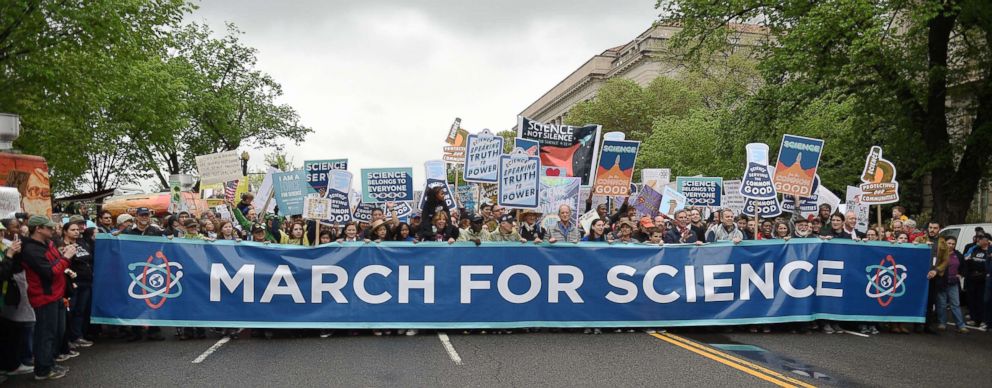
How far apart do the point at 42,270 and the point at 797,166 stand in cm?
1064

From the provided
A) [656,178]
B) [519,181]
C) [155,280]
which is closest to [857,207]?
[656,178]

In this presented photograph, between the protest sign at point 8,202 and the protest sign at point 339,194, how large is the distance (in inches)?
164

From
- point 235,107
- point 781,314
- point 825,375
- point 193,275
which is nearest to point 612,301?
point 781,314

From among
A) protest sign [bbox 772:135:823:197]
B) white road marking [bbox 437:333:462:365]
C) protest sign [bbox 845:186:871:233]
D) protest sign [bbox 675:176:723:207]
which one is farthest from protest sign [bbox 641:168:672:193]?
white road marking [bbox 437:333:462:365]

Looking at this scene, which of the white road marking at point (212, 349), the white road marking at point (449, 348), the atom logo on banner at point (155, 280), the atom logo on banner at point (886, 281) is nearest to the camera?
the white road marking at point (449, 348)

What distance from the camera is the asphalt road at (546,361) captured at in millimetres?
7828

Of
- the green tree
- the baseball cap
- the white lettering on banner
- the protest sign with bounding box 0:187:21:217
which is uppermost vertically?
the green tree

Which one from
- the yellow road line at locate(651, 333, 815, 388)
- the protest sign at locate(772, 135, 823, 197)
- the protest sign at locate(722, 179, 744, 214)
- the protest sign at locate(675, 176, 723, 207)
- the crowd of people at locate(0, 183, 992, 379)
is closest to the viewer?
the yellow road line at locate(651, 333, 815, 388)

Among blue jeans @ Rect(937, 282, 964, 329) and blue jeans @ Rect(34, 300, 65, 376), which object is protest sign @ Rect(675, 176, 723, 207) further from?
blue jeans @ Rect(34, 300, 65, 376)

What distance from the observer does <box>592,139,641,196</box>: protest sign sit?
15.2m

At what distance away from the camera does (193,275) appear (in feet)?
33.9

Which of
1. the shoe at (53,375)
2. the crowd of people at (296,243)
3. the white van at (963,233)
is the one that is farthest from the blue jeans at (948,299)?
the shoe at (53,375)

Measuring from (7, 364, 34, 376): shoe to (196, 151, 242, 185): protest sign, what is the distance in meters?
8.52

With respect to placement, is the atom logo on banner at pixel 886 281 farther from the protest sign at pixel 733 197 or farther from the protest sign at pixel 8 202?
the protest sign at pixel 8 202
